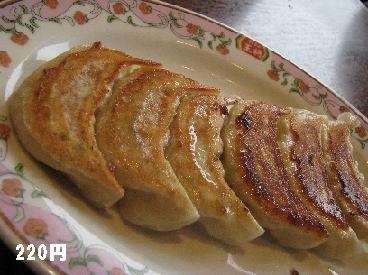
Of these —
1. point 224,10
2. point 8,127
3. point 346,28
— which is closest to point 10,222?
point 8,127

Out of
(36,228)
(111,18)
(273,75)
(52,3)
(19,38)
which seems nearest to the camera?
(36,228)

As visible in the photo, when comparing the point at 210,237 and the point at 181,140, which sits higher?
the point at 181,140

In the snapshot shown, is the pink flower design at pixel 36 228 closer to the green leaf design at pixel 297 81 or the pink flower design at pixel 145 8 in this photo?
the pink flower design at pixel 145 8

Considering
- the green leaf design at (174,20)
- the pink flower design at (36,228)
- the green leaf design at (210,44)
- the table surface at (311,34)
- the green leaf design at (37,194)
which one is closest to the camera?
the pink flower design at (36,228)

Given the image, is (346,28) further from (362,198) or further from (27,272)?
(27,272)

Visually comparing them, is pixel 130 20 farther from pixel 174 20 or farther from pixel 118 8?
pixel 174 20

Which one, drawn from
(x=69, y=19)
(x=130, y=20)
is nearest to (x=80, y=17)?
(x=69, y=19)

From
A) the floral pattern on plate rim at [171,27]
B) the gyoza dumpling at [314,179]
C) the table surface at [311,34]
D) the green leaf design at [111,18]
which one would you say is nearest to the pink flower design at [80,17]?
the floral pattern on plate rim at [171,27]
